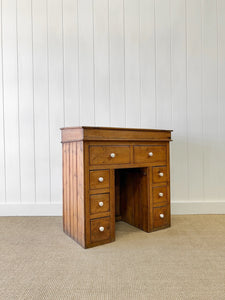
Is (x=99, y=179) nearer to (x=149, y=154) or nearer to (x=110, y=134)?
(x=110, y=134)

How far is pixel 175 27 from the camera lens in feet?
7.76

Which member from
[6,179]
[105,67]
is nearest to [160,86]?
[105,67]

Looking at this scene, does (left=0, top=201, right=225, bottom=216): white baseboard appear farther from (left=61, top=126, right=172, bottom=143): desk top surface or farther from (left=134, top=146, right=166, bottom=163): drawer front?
(left=61, top=126, right=172, bottom=143): desk top surface

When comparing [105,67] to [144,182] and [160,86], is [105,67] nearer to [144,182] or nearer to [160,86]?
[160,86]

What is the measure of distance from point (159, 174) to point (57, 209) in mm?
1163

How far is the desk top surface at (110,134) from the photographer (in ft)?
5.08

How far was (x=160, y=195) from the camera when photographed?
74.7 inches

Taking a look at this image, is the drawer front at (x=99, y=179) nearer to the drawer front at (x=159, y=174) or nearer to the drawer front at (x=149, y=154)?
the drawer front at (x=149, y=154)

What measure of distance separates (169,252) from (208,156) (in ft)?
4.19

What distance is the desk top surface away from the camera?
5.08 feet

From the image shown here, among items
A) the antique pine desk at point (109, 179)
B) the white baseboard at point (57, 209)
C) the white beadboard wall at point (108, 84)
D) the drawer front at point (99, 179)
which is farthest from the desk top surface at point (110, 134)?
the white baseboard at point (57, 209)

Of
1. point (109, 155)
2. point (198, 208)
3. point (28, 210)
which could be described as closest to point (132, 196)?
point (109, 155)

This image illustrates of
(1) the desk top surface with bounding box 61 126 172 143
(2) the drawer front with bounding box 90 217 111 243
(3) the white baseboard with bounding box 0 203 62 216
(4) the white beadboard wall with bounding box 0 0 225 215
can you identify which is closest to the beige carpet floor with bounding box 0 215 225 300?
(2) the drawer front with bounding box 90 217 111 243

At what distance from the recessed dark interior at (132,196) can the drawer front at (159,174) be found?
78mm
